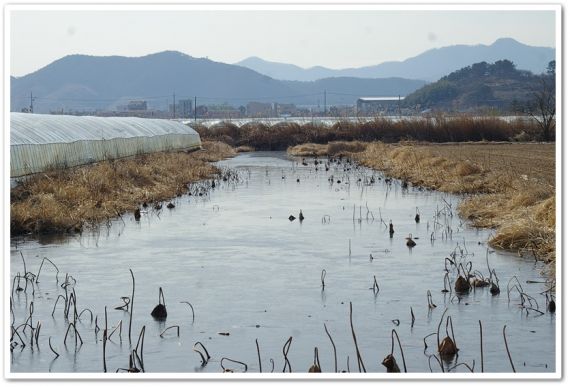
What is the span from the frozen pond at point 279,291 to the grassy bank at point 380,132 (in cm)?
2602

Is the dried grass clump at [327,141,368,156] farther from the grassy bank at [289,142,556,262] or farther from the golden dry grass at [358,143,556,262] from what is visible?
the golden dry grass at [358,143,556,262]

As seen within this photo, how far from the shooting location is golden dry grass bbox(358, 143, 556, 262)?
1137cm

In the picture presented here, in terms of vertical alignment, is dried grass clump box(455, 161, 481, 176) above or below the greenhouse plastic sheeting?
below

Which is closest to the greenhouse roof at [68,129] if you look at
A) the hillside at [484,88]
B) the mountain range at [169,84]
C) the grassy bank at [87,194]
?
the grassy bank at [87,194]

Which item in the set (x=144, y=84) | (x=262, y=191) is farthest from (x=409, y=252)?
(x=144, y=84)

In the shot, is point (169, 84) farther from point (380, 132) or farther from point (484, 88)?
point (380, 132)

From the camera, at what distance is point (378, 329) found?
7512 mm

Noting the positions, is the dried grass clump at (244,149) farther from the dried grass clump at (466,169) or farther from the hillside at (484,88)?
the hillside at (484,88)

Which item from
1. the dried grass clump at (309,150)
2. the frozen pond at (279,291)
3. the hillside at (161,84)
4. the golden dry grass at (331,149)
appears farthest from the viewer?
Result: the hillside at (161,84)

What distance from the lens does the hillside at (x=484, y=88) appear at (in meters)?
70.4

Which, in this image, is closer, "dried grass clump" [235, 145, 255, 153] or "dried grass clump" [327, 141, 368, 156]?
"dried grass clump" [327, 141, 368, 156]

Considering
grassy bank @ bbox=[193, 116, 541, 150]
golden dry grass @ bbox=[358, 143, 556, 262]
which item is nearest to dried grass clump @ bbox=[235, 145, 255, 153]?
grassy bank @ bbox=[193, 116, 541, 150]
